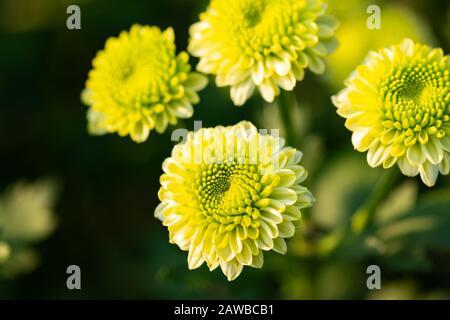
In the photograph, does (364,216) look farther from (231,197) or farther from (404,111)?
(231,197)

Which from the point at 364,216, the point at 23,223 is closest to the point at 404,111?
the point at 364,216

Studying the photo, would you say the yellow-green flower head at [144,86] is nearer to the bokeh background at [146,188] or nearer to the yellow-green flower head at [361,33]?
the bokeh background at [146,188]

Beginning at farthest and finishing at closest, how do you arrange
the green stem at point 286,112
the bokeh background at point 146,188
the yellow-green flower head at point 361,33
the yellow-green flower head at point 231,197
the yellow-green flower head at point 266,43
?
1. the yellow-green flower head at point 361,33
2. the bokeh background at point 146,188
3. the green stem at point 286,112
4. the yellow-green flower head at point 266,43
5. the yellow-green flower head at point 231,197

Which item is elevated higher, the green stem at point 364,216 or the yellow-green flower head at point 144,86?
the yellow-green flower head at point 144,86

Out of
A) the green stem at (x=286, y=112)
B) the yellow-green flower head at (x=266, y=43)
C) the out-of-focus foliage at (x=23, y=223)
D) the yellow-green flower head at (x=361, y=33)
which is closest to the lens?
the yellow-green flower head at (x=266, y=43)

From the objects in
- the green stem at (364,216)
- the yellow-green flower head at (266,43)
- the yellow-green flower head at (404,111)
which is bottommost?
the green stem at (364,216)

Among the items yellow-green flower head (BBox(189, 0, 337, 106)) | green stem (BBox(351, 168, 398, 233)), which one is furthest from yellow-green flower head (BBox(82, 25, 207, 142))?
green stem (BBox(351, 168, 398, 233))

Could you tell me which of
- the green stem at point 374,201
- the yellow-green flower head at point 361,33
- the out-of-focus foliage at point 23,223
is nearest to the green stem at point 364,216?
the green stem at point 374,201

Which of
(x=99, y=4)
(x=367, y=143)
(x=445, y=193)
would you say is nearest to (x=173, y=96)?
(x=367, y=143)
